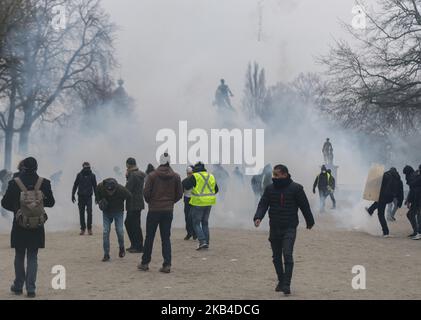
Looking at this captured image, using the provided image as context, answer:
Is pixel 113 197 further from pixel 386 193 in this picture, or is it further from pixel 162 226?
pixel 386 193

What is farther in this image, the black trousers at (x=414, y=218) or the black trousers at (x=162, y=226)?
the black trousers at (x=414, y=218)

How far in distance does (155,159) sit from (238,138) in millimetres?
5312

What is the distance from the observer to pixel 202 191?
14.8 meters

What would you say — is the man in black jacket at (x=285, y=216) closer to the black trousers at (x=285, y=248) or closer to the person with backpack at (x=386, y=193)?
the black trousers at (x=285, y=248)

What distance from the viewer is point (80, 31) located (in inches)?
1519

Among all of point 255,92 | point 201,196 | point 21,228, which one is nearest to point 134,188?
point 201,196

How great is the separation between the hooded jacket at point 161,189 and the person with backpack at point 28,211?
7.93 feet

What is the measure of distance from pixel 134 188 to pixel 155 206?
95.9 inches

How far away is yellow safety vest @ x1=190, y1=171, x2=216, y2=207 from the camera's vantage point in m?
14.8

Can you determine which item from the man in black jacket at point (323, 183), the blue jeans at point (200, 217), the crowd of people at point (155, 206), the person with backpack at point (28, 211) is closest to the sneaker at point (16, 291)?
the crowd of people at point (155, 206)

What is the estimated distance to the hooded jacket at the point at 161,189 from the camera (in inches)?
476
